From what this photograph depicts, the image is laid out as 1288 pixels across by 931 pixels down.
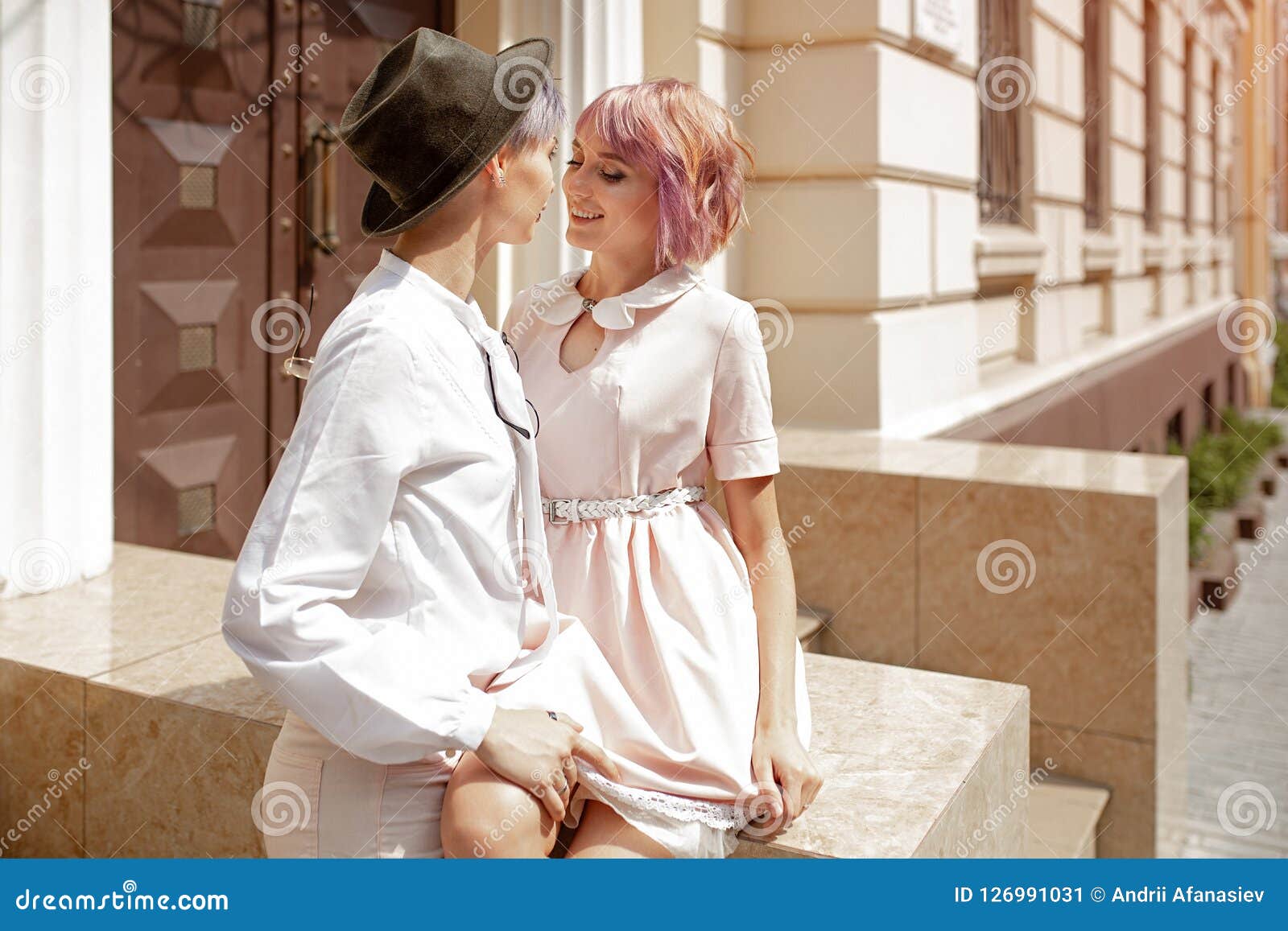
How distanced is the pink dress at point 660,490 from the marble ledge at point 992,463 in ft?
7.52

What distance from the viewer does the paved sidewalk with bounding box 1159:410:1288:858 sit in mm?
5094

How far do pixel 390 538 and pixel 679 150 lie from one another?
799 mm

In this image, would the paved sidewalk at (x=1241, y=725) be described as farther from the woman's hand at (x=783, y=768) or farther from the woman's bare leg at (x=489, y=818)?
the woman's bare leg at (x=489, y=818)

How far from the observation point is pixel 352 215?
14.3ft

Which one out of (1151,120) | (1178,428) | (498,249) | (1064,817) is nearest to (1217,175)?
(1151,120)

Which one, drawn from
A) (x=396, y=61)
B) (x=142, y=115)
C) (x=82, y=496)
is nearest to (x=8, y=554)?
(x=82, y=496)

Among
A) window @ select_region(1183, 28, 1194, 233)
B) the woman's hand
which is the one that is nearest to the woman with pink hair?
the woman's hand

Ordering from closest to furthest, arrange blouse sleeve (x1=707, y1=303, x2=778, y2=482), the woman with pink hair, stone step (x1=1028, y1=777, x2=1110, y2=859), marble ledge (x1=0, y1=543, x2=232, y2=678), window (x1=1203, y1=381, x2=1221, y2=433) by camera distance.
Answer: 1. the woman with pink hair
2. blouse sleeve (x1=707, y1=303, x2=778, y2=482)
3. marble ledge (x1=0, y1=543, x2=232, y2=678)
4. stone step (x1=1028, y1=777, x2=1110, y2=859)
5. window (x1=1203, y1=381, x2=1221, y2=433)

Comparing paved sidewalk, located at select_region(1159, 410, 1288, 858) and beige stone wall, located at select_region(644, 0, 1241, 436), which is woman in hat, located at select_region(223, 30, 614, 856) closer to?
paved sidewalk, located at select_region(1159, 410, 1288, 858)

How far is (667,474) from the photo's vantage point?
212cm

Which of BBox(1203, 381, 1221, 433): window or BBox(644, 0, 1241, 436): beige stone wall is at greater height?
BBox(644, 0, 1241, 436): beige stone wall

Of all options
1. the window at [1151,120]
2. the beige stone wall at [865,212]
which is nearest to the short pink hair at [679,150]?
the beige stone wall at [865,212]

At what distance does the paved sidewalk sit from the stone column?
370cm

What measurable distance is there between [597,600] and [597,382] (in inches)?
14.1
